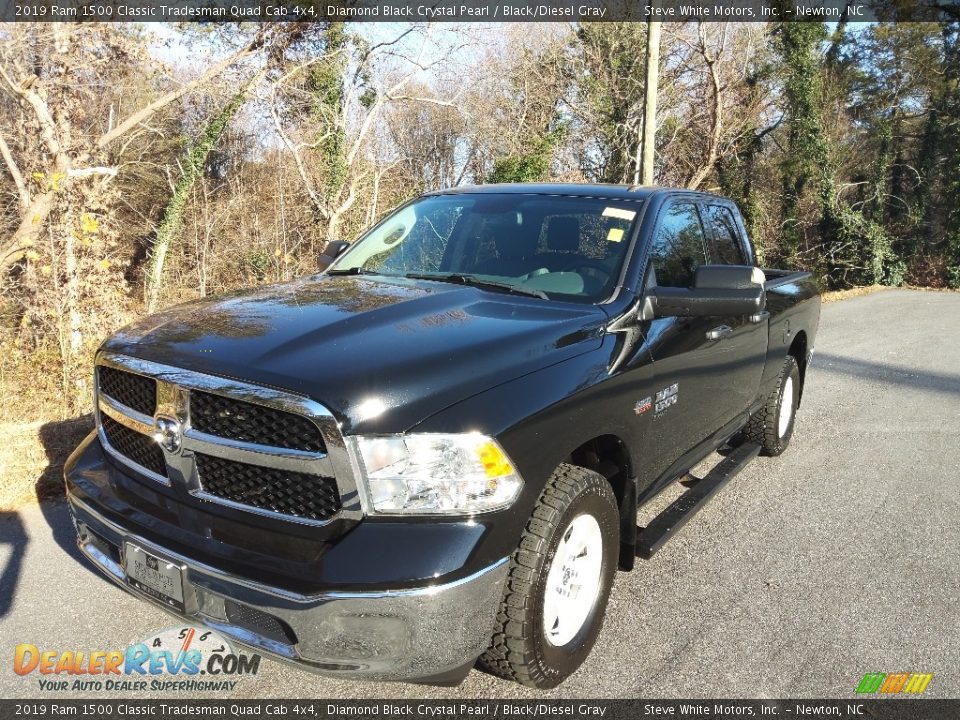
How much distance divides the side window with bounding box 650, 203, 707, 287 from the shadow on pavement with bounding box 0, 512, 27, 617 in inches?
133

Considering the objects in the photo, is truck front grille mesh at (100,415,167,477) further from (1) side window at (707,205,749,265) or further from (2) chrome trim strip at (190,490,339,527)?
(1) side window at (707,205,749,265)

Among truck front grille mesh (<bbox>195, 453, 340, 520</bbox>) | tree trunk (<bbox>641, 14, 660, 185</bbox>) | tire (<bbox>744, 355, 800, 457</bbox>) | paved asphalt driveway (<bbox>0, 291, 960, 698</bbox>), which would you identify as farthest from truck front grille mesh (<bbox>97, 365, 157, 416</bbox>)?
tree trunk (<bbox>641, 14, 660, 185</bbox>)

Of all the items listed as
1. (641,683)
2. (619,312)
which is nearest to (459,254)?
(619,312)

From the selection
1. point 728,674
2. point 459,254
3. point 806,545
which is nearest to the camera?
point 728,674

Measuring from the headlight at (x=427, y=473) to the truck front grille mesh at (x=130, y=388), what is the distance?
0.90 m

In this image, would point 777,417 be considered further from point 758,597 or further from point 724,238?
point 758,597

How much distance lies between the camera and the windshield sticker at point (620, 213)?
3.59 m

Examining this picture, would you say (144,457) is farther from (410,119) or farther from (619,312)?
(410,119)

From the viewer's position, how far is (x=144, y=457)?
2.64 m

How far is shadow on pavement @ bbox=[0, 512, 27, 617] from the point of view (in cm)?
331

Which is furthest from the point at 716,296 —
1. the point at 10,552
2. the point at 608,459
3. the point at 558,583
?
the point at 10,552

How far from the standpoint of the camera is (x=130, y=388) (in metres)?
2.65

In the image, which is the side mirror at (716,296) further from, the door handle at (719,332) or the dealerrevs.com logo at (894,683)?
the dealerrevs.com logo at (894,683)

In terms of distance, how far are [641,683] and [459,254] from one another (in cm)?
220
